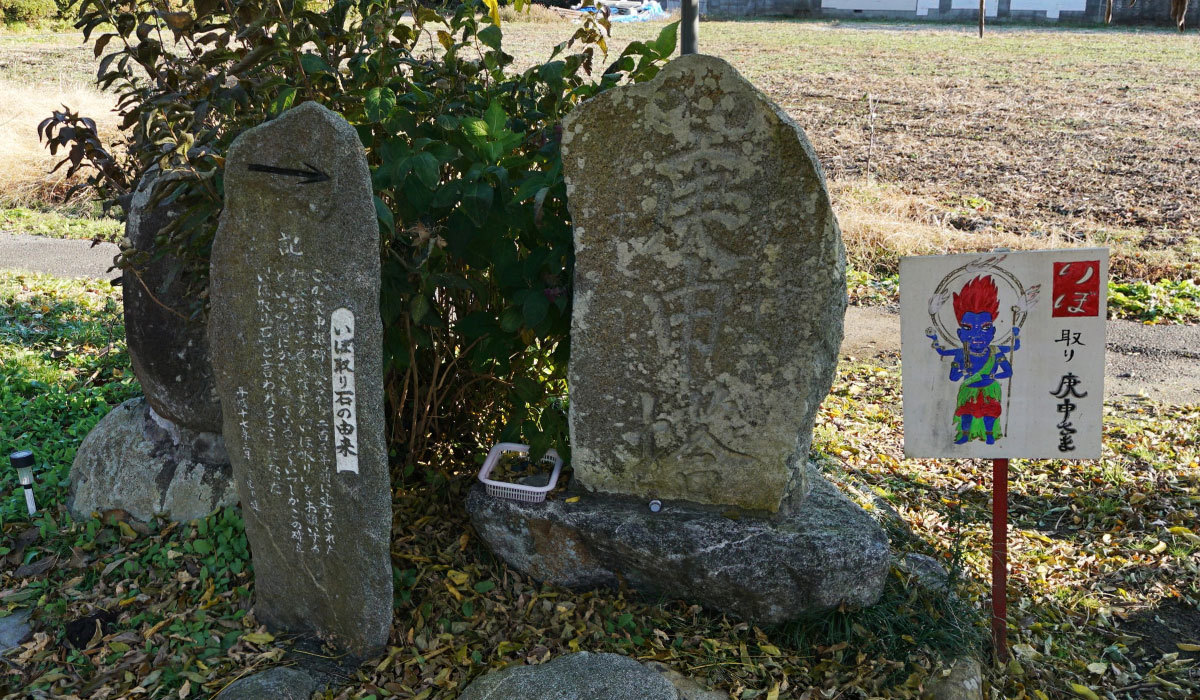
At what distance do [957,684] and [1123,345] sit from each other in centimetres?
394

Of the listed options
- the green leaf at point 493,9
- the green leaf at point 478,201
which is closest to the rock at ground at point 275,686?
the green leaf at point 478,201

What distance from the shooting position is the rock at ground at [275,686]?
8.68 feet

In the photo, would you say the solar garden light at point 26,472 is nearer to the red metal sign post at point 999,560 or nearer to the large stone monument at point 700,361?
the large stone monument at point 700,361

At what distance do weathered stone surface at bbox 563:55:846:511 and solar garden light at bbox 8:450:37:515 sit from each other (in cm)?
221

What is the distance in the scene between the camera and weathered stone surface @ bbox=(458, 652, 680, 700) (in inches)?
103

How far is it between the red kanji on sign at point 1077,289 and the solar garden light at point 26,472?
3.76m

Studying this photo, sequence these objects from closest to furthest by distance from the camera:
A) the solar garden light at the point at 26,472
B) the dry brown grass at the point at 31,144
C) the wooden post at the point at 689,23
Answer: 1. the solar garden light at the point at 26,472
2. the wooden post at the point at 689,23
3. the dry brown grass at the point at 31,144

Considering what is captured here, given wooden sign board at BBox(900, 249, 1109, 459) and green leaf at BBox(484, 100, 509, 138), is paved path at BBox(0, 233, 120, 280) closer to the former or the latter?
green leaf at BBox(484, 100, 509, 138)

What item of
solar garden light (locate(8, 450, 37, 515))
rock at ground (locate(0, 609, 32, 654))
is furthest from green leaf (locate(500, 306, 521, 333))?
solar garden light (locate(8, 450, 37, 515))

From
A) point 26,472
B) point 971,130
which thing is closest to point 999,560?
point 26,472

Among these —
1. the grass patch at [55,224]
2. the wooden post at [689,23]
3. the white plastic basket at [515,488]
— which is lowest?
the white plastic basket at [515,488]

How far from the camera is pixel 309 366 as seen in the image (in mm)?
2635

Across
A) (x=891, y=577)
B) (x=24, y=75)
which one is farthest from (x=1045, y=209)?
(x=24, y=75)

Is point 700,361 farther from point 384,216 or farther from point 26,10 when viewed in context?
point 26,10
